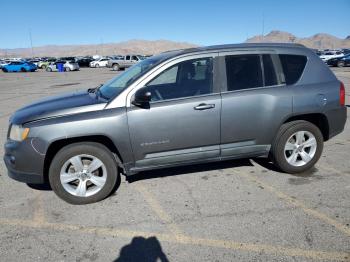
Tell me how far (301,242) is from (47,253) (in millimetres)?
2424

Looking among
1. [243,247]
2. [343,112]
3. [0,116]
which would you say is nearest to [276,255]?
[243,247]

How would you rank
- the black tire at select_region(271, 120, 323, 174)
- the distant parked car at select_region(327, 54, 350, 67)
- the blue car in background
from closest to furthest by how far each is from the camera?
the black tire at select_region(271, 120, 323, 174) → the distant parked car at select_region(327, 54, 350, 67) → the blue car in background

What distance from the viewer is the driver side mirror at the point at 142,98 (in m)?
3.73

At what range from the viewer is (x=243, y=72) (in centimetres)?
435

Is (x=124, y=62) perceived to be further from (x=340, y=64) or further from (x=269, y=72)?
(x=269, y=72)

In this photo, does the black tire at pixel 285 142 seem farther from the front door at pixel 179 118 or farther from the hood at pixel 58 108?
the hood at pixel 58 108

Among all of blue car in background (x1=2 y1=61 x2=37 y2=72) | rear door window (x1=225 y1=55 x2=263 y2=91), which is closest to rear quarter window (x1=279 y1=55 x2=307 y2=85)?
rear door window (x1=225 y1=55 x2=263 y2=91)

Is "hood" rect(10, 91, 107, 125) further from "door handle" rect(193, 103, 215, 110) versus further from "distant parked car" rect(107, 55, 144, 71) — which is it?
"distant parked car" rect(107, 55, 144, 71)

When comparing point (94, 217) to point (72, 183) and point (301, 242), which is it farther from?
point (301, 242)

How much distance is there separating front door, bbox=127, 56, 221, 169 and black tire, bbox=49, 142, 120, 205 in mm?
334

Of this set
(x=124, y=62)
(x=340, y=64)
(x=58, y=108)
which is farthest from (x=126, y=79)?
(x=124, y=62)

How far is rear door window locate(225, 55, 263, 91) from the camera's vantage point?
4.26m

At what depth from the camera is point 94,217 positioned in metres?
3.70

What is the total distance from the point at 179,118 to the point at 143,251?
163cm
